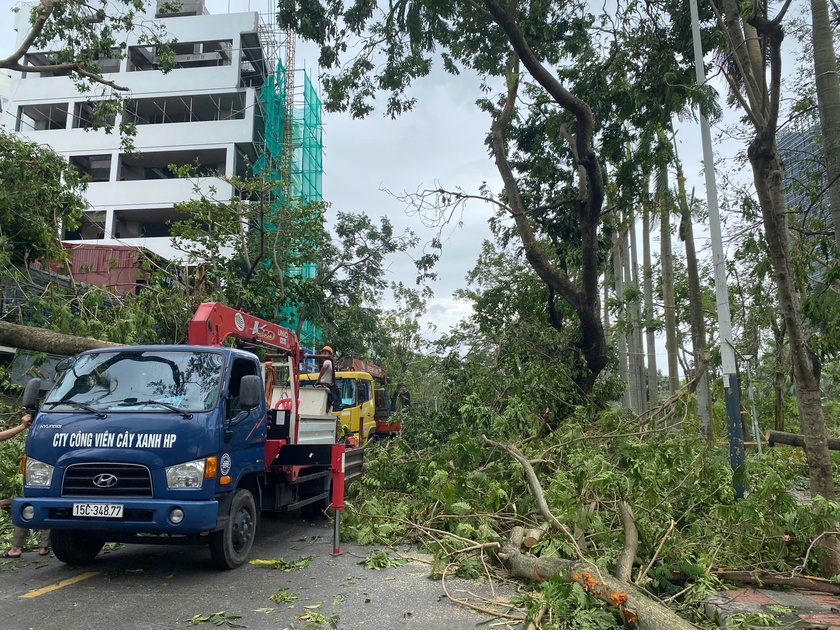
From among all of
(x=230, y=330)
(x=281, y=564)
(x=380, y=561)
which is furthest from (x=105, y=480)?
(x=380, y=561)

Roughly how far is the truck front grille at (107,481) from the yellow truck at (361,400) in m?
12.5

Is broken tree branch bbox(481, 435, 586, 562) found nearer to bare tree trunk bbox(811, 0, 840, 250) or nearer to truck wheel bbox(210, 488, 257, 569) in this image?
truck wheel bbox(210, 488, 257, 569)

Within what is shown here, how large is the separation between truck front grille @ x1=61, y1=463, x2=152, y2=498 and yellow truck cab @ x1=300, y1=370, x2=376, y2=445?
12839 millimetres

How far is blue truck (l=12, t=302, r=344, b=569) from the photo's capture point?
228 inches

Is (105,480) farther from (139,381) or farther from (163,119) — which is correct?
(163,119)

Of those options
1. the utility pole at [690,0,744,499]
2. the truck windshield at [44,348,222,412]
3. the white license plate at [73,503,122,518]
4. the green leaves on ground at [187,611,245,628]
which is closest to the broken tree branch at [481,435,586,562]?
the utility pole at [690,0,744,499]

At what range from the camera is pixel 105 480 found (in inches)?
230

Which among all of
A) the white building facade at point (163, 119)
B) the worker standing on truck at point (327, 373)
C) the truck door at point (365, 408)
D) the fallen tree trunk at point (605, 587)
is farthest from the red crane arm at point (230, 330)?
the white building facade at point (163, 119)

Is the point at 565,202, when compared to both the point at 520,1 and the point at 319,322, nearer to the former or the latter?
the point at 520,1

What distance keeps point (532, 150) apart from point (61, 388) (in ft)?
34.9

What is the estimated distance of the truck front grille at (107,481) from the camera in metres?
5.84

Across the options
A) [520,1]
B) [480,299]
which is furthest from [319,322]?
[520,1]

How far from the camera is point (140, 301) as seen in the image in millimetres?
11758

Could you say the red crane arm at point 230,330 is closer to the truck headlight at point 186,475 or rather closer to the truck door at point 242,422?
the truck door at point 242,422
